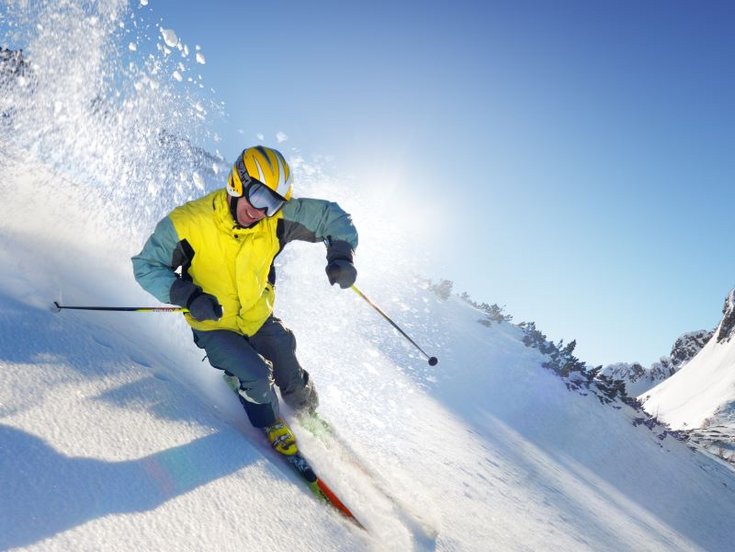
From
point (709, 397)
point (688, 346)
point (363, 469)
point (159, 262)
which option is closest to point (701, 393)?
point (709, 397)

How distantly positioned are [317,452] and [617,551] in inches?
177

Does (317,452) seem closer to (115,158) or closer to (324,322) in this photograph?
(324,322)

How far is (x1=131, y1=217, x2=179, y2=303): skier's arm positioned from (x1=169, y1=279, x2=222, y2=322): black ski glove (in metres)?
0.10

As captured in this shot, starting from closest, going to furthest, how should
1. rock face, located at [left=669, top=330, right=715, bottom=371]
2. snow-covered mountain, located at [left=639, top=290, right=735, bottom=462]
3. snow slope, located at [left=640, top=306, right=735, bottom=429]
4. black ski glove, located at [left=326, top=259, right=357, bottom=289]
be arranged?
black ski glove, located at [left=326, top=259, right=357, bottom=289] < snow-covered mountain, located at [left=639, top=290, right=735, bottom=462] < snow slope, located at [left=640, top=306, right=735, bottom=429] < rock face, located at [left=669, top=330, right=715, bottom=371]

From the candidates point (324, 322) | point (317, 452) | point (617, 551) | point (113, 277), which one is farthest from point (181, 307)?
point (324, 322)

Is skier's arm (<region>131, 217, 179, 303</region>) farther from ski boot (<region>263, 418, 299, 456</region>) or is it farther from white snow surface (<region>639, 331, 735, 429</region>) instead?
white snow surface (<region>639, 331, 735, 429</region>)

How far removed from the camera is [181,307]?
3.57 meters

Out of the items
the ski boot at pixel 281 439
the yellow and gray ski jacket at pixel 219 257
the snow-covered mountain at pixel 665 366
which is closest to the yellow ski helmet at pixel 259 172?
the yellow and gray ski jacket at pixel 219 257

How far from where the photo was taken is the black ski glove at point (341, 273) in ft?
14.2

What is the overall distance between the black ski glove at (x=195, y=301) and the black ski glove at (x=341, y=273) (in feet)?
3.99

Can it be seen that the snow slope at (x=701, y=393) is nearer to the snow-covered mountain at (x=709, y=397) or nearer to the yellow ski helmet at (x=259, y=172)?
the snow-covered mountain at (x=709, y=397)

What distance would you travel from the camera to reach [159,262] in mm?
3645

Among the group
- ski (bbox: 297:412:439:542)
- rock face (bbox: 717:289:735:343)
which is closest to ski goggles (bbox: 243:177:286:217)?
ski (bbox: 297:412:439:542)

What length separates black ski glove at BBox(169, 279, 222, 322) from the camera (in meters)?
3.41
